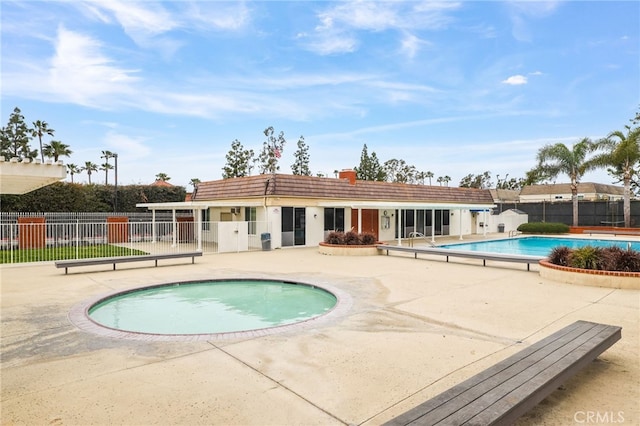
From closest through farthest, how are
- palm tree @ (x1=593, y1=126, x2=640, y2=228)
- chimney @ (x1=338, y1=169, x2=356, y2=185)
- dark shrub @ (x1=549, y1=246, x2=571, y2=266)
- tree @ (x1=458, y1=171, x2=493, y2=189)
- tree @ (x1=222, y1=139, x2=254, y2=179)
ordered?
dark shrub @ (x1=549, y1=246, x2=571, y2=266), chimney @ (x1=338, y1=169, x2=356, y2=185), palm tree @ (x1=593, y1=126, x2=640, y2=228), tree @ (x1=222, y1=139, x2=254, y2=179), tree @ (x1=458, y1=171, x2=493, y2=189)

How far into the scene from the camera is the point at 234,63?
20.7 meters

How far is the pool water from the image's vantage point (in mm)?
7375

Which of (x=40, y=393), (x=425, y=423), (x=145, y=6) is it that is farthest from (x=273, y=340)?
(x=145, y=6)

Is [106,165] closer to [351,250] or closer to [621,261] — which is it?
[351,250]

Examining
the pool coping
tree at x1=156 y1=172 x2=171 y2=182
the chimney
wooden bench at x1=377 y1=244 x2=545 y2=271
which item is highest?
tree at x1=156 y1=172 x2=171 y2=182

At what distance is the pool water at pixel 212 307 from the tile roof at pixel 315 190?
31.3 feet

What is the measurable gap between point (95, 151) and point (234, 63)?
39.5 m

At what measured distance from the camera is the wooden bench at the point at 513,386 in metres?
2.95

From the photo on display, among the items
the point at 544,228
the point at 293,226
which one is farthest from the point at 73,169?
the point at 544,228

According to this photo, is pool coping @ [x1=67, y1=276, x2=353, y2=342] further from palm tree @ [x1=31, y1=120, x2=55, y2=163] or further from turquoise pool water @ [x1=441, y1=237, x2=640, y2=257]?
palm tree @ [x1=31, y1=120, x2=55, y2=163]

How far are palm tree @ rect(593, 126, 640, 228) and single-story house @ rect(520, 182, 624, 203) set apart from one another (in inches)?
1143

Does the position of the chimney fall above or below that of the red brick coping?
above

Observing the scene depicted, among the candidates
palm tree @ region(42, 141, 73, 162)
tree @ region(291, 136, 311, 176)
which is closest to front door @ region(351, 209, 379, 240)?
tree @ region(291, 136, 311, 176)

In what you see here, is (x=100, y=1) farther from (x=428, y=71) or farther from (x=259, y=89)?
(x=428, y=71)
